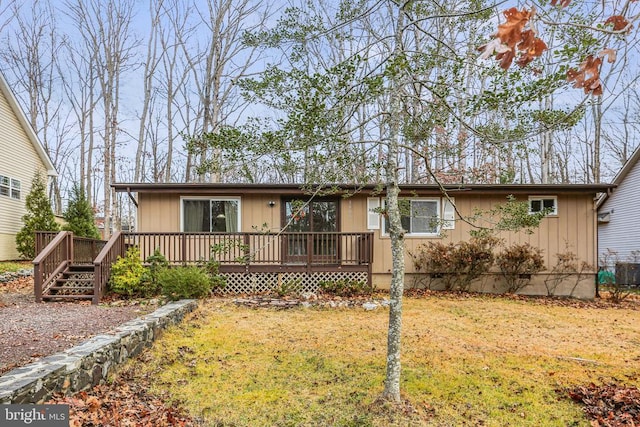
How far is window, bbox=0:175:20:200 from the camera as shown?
44.5 ft

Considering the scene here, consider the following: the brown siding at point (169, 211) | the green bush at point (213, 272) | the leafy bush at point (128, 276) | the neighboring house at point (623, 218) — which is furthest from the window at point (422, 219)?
the neighboring house at point (623, 218)

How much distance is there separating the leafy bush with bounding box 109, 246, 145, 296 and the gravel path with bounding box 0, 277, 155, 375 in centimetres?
67

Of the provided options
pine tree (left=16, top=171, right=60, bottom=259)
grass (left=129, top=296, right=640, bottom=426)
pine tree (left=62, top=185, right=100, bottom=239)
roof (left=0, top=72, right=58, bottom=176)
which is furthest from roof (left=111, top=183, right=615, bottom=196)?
roof (left=0, top=72, right=58, bottom=176)

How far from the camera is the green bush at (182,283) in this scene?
789 centimetres

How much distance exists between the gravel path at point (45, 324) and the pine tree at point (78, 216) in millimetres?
4789

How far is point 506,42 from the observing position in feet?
5.06

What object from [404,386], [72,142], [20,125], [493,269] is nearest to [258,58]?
[20,125]

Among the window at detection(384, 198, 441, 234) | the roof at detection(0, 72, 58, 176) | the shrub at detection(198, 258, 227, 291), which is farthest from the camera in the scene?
the roof at detection(0, 72, 58, 176)

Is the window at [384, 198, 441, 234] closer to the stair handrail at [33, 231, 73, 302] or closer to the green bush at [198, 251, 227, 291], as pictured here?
the green bush at [198, 251, 227, 291]

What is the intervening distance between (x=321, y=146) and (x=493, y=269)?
8.31m

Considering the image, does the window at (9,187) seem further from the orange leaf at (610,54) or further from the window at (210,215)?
the orange leaf at (610,54)

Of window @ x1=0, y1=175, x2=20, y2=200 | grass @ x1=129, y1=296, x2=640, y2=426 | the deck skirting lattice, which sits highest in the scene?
window @ x1=0, y1=175, x2=20, y2=200

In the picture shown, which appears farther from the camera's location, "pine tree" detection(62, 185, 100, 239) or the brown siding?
"pine tree" detection(62, 185, 100, 239)

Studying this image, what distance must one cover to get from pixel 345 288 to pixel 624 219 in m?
13.8
